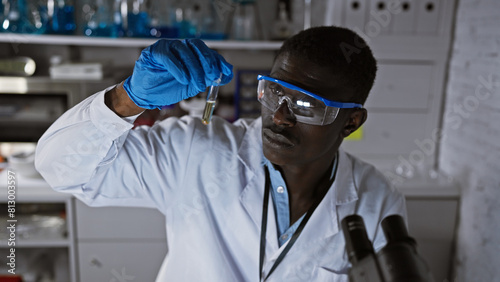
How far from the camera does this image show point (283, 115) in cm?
113

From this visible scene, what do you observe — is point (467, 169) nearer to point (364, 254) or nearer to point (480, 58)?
point (480, 58)

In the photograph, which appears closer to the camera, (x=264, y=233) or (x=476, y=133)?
(x=264, y=233)

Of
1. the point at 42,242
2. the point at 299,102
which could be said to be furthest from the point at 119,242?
the point at 299,102

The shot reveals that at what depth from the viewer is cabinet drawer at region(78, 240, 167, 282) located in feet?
7.52

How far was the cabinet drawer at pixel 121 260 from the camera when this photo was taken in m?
2.29

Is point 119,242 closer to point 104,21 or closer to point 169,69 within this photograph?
point 104,21

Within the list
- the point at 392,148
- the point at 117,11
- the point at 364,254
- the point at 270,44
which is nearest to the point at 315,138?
the point at 364,254

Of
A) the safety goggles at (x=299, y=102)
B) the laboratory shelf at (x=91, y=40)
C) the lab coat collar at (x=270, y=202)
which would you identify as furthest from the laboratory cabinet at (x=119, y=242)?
the safety goggles at (x=299, y=102)

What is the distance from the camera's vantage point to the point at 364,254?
594mm

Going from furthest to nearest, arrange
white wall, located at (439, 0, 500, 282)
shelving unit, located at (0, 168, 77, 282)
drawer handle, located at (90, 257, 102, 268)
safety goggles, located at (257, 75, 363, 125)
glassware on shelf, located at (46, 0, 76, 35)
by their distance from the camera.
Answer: glassware on shelf, located at (46, 0, 76, 35) < drawer handle, located at (90, 257, 102, 268) < shelving unit, located at (0, 168, 77, 282) < white wall, located at (439, 0, 500, 282) < safety goggles, located at (257, 75, 363, 125)

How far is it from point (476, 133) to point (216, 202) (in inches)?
60.9

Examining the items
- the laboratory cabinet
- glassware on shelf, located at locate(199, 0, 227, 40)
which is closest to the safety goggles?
the laboratory cabinet

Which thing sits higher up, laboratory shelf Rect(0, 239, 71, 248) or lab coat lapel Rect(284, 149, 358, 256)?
lab coat lapel Rect(284, 149, 358, 256)

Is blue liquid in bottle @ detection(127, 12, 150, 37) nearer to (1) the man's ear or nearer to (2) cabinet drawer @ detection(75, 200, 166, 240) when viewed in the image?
(2) cabinet drawer @ detection(75, 200, 166, 240)
